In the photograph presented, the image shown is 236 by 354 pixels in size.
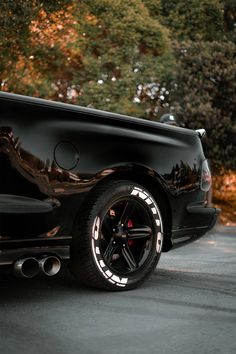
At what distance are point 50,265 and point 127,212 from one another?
76 cm

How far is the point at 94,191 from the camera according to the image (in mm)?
4750

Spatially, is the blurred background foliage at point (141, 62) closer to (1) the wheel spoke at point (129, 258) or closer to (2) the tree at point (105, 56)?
(2) the tree at point (105, 56)

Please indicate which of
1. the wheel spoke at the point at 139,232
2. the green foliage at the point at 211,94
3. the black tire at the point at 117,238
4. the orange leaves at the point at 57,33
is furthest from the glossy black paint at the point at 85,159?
the green foliage at the point at 211,94

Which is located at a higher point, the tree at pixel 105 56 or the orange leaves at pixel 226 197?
the tree at pixel 105 56

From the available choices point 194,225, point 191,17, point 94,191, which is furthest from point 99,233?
point 191,17

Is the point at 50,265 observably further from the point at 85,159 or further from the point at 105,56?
the point at 105,56

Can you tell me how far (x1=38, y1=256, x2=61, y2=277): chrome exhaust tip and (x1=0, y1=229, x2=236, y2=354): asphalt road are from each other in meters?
0.23

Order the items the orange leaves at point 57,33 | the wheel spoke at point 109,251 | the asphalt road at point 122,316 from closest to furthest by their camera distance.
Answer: the asphalt road at point 122,316
the wheel spoke at point 109,251
the orange leaves at point 57,33

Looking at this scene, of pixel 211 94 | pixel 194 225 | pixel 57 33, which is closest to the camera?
pixel 194 225

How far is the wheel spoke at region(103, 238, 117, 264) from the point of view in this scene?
477 cm

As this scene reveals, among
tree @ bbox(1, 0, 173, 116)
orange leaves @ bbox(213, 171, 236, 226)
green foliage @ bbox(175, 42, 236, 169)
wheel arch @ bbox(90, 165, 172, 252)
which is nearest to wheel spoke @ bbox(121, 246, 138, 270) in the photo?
wheel arch @ bbox(90, 165, 172, 252)

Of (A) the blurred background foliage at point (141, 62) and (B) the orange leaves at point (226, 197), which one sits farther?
(B) the orange leaves at point (226, 197)

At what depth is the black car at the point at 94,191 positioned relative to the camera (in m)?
4.28

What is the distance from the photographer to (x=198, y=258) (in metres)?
7.71
